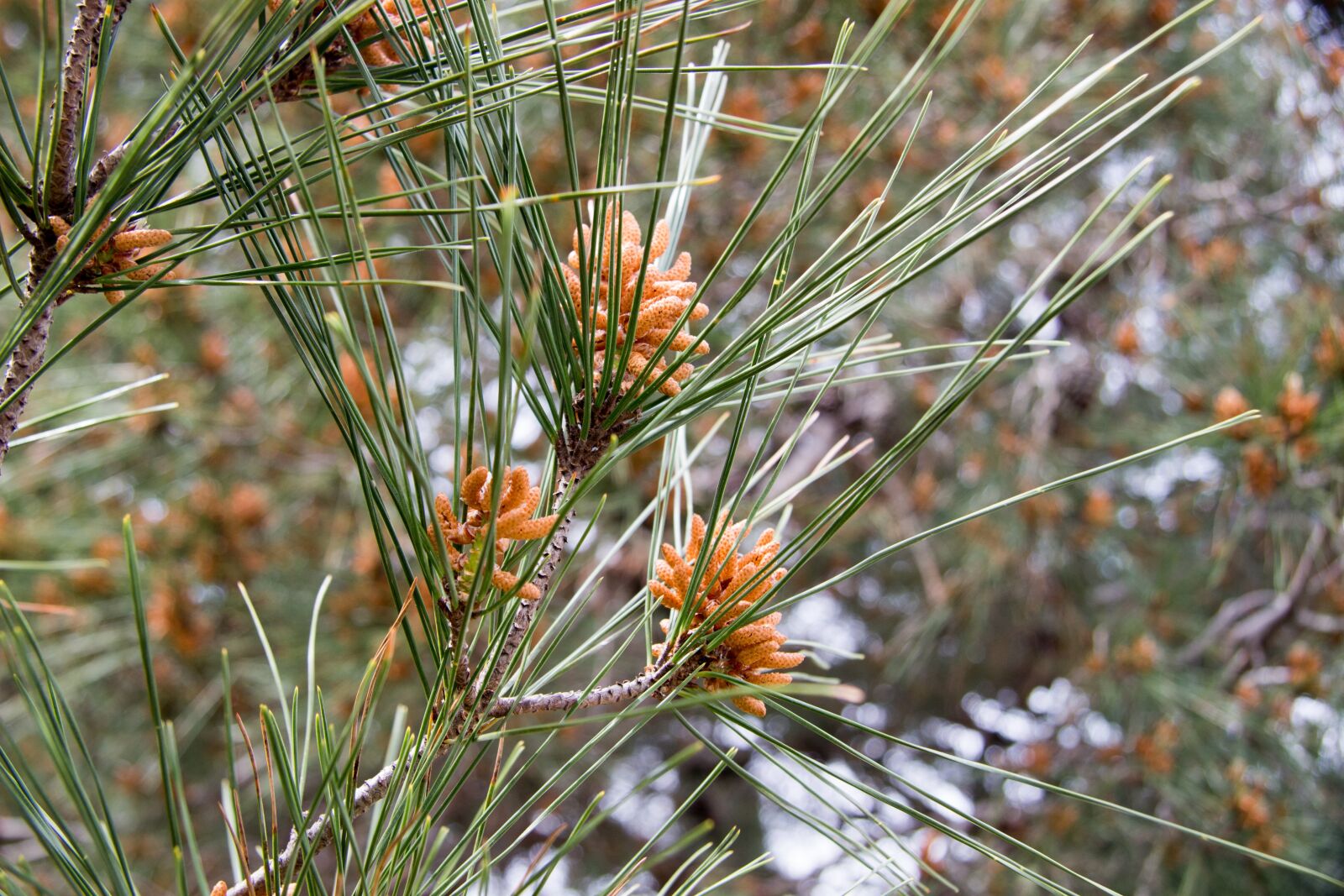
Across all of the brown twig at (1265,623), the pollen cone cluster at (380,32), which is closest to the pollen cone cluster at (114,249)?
the pollen cone cluster at (380,32)

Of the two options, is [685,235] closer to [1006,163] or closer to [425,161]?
[425,161]

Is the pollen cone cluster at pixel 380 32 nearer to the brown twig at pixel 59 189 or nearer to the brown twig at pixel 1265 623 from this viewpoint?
the brown twig at pixel 59 189

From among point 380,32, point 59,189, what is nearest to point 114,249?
point 59,189

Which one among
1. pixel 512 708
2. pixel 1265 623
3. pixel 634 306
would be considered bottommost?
pixel 1265 623

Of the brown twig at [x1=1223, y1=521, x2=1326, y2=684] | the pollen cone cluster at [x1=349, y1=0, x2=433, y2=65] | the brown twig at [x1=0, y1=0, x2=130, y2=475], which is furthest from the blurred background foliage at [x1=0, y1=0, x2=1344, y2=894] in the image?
the brown twig at [x1=0, y1=0, x2=130, y2=475]

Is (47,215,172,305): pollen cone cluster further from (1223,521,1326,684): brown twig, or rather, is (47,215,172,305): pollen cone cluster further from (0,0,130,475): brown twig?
(1223,521,1326,684): brown twig

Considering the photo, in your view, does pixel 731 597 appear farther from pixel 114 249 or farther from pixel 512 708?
pixel 114 249

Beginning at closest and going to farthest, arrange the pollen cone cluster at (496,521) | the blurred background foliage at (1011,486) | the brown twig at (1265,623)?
the pollen cone cluster at (496,521) < the brown twig at (1265,623) < the blurred background foliage at (1011,486)
